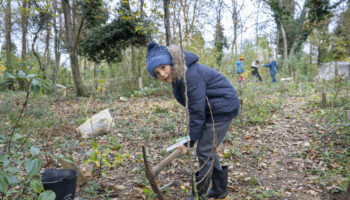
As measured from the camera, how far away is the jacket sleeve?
209 cm

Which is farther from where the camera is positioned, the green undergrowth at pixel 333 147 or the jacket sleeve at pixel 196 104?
the green undergrowth at pixel 333 147

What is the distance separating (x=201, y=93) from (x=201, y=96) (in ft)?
0.09

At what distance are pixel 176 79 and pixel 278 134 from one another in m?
3.12

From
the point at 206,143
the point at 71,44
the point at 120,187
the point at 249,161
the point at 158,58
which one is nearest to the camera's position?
the point at 158,58

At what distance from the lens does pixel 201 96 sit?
2094mm

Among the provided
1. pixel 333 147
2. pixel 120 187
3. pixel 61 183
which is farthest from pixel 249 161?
pixel 61 183

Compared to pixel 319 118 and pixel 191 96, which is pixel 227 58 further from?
pixel 191 96

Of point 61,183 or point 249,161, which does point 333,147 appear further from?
point 61,183

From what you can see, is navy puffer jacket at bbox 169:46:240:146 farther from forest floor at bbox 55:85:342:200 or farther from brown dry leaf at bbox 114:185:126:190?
brown dry leaf at bbox 114:185:126:190

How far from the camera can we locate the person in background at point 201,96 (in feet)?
6.86

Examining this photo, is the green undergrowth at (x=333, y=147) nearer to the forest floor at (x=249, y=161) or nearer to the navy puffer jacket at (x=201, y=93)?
the forest floor at (x=249, y=161)

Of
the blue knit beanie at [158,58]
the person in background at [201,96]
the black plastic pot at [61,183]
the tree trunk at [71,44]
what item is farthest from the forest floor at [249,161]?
the tree trunk at [71,44]

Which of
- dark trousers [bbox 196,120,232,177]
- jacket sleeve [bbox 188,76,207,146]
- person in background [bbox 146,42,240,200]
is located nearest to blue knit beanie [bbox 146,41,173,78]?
person in background [bbox 146,42,240,200]

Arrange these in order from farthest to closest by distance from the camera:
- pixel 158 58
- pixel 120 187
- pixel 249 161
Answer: pixel 249 161, pixel 120 187, pixel 158 58
